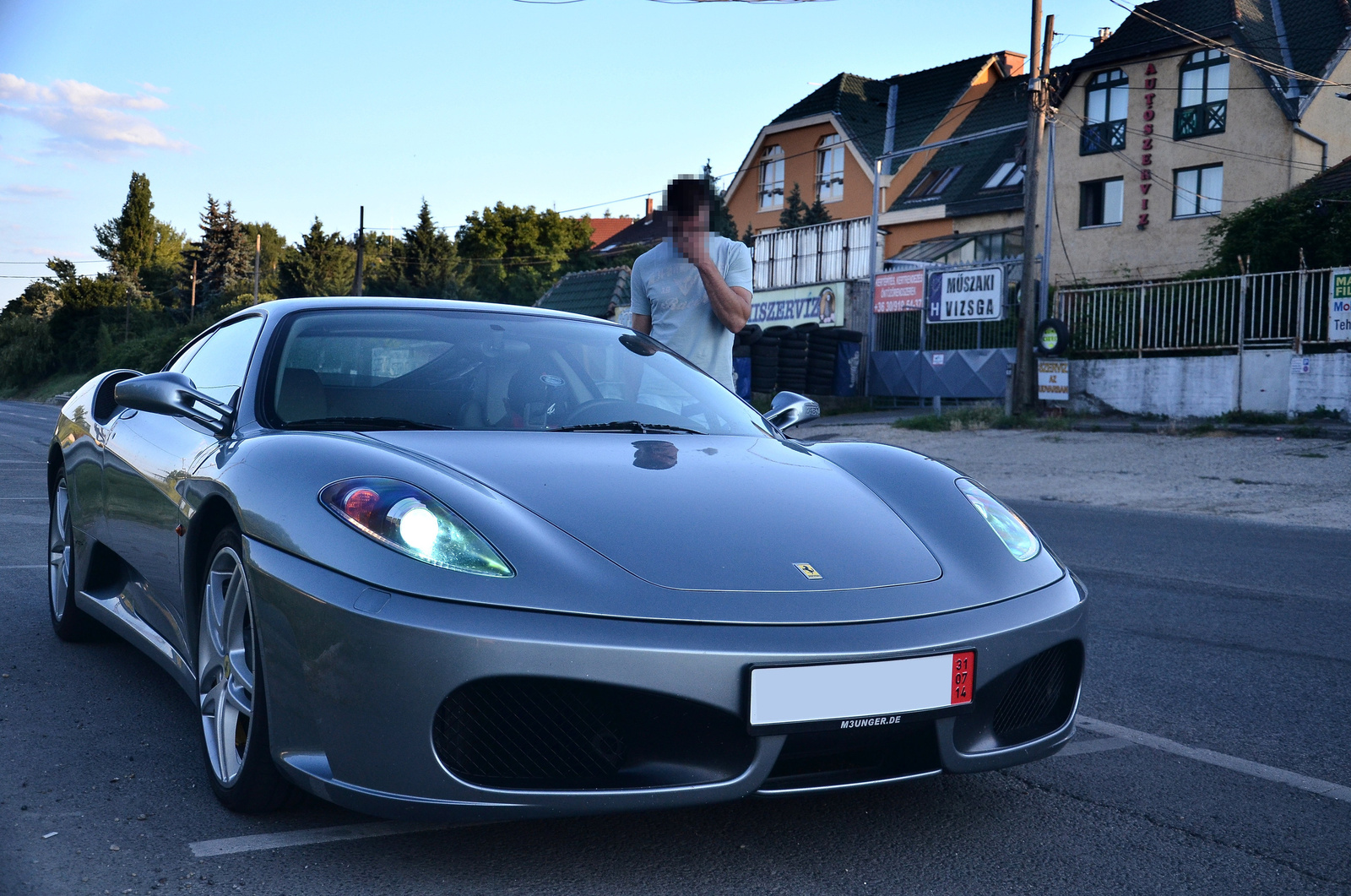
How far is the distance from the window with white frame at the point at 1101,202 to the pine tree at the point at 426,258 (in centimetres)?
3569

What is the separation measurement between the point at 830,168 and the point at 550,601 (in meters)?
38.3

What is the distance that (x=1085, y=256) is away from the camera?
30422 mm

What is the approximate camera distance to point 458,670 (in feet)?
7.02

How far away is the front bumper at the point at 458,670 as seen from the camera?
2148mm

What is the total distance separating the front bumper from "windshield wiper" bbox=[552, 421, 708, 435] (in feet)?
3.75

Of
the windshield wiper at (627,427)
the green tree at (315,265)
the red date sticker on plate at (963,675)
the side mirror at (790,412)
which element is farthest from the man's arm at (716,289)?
the green tree at (315,265)

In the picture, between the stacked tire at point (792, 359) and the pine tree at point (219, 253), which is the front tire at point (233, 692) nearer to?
the stacked tire at point (792, 359)

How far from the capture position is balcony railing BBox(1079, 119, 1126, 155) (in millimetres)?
29438

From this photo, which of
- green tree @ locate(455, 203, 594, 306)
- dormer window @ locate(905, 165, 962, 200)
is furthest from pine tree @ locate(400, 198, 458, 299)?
dormer window @ locate(905, 165, 962, 200)

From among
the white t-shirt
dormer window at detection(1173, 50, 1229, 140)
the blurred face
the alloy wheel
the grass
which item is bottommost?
the grass

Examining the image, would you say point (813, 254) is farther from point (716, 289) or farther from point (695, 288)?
point (716, 289)

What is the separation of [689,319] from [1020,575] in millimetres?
2900

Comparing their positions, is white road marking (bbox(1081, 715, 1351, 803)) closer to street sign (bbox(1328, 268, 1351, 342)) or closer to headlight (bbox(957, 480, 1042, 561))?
headlight (bbox(957, 480, 1042, 561))

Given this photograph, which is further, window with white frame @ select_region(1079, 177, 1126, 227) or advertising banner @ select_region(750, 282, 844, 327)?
window with white frame @ select_region(1079, 177, 1126, 227)
